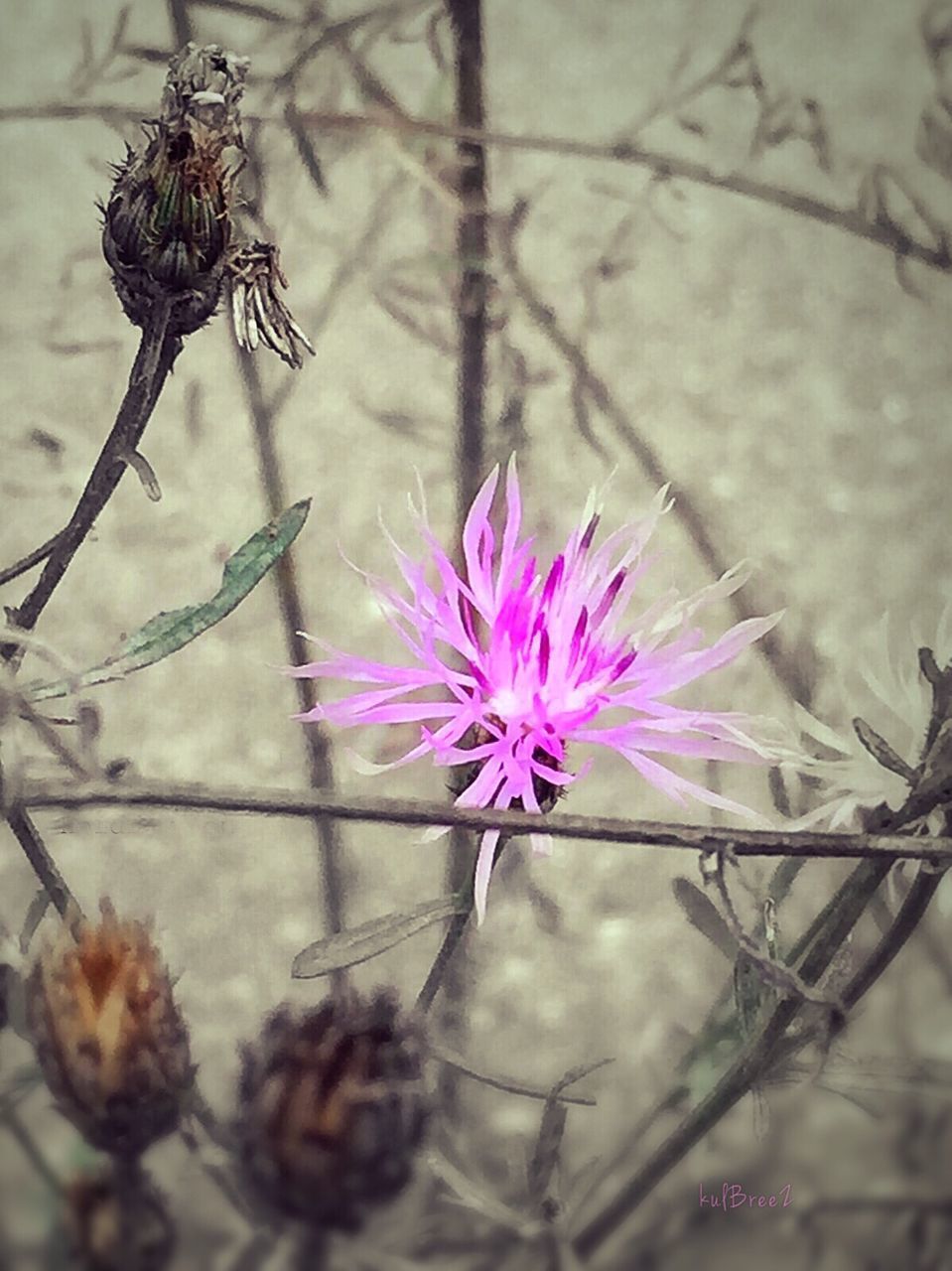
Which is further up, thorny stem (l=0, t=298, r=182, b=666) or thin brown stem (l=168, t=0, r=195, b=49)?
thin brown stem (l=168, t=0, r=195, b=49)

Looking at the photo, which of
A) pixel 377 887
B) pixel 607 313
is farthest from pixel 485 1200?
pixel 607 313

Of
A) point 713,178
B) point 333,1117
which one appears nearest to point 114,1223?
point 333,1117

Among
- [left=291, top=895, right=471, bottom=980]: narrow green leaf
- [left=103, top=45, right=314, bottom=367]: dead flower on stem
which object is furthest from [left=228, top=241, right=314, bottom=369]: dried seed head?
[left=291, top=895, right=471, bottom=980]: narrow green leaf

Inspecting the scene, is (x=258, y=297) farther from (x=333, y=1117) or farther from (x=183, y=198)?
(x=333, y=1117)

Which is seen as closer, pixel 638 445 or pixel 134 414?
pixel 134 414

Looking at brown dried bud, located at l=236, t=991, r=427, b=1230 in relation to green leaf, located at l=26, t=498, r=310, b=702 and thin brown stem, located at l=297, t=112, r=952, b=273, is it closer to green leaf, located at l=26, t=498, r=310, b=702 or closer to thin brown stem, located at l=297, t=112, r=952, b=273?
green leaf, located at l=26, t=498, r=310, b=702
